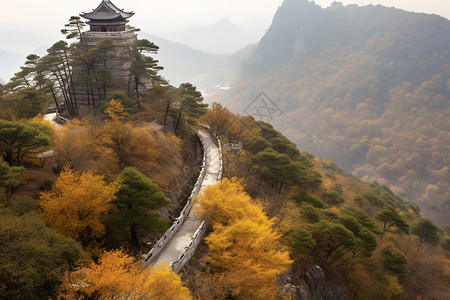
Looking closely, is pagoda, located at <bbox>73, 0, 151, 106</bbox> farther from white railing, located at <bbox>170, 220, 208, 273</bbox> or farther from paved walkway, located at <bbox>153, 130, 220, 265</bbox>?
white railing, located at <bbox>170, 220, 208, 273</bbox>

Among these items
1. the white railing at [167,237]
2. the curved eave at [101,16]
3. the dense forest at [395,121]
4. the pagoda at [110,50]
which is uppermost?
the curved eave at [101,16]

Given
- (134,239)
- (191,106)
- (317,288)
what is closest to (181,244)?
(134,239)

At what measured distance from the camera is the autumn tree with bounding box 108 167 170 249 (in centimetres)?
2064

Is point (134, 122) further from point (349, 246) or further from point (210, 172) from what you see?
point (349, 246)

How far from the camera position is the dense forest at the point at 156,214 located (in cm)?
1504

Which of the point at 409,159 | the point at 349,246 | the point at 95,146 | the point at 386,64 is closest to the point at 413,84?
the point at 386,64

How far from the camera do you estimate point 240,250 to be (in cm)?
2044

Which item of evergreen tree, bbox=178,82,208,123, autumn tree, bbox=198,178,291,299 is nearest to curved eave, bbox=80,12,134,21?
evergreen tree, bbox=178,82,208,123

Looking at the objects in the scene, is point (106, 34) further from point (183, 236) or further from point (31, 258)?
point (31, 258)

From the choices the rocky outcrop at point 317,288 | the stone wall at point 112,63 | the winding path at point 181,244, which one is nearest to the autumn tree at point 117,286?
the winding path at point 181,244

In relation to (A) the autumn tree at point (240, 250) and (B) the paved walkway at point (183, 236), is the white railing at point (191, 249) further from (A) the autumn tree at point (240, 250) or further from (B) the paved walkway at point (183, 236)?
(A) the autumn tree at point (240, 250)

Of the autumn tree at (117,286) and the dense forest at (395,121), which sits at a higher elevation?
the autumn tree at (117,286)

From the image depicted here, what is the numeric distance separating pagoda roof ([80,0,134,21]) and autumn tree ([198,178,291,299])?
35366 millimetres

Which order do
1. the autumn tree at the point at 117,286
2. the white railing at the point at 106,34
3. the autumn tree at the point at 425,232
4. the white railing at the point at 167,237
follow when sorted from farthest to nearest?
the white railing at the point at 106,34 → the autumn tree at the point at 425,232 → the white railing at the point at 167,237 → the autumn tree at the point at 117,286
